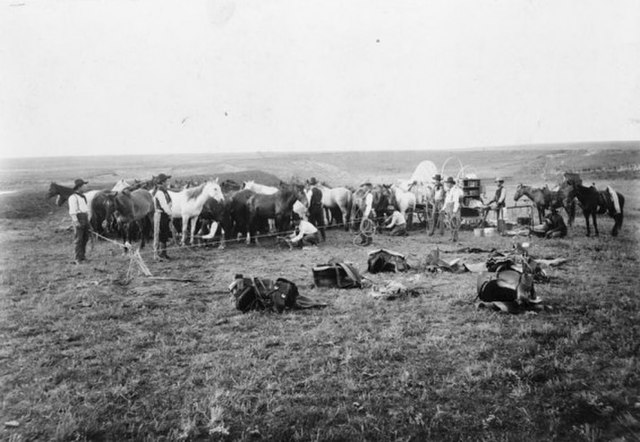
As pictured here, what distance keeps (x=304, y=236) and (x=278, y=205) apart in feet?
4.77

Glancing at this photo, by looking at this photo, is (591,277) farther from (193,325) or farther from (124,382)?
(124,382)

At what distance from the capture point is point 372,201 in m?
16.8

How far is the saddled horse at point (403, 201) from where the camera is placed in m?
17.6

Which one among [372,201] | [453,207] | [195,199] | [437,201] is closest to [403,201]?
[372,201]

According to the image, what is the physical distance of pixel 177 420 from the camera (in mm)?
4309

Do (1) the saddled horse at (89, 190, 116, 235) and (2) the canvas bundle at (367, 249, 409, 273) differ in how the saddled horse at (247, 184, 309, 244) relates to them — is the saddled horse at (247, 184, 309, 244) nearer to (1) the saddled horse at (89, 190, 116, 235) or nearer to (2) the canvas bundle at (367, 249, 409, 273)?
(1) the saddled horse at (89, 190, 116, 235)

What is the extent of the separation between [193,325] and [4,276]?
592cm

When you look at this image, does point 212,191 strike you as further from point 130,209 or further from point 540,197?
point 540,197

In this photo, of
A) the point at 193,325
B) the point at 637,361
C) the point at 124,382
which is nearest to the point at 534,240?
the point at 637,361

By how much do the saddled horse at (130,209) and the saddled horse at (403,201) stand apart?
8.88m

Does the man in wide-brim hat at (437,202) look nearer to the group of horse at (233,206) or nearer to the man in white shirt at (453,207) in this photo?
the group of horse at (233,206)

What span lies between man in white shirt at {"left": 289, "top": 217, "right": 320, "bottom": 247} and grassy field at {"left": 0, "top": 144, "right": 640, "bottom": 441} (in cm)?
369

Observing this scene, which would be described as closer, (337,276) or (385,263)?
(337,276)

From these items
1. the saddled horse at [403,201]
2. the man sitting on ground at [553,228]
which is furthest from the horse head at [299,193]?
the man sitting on ground at [553,228]
